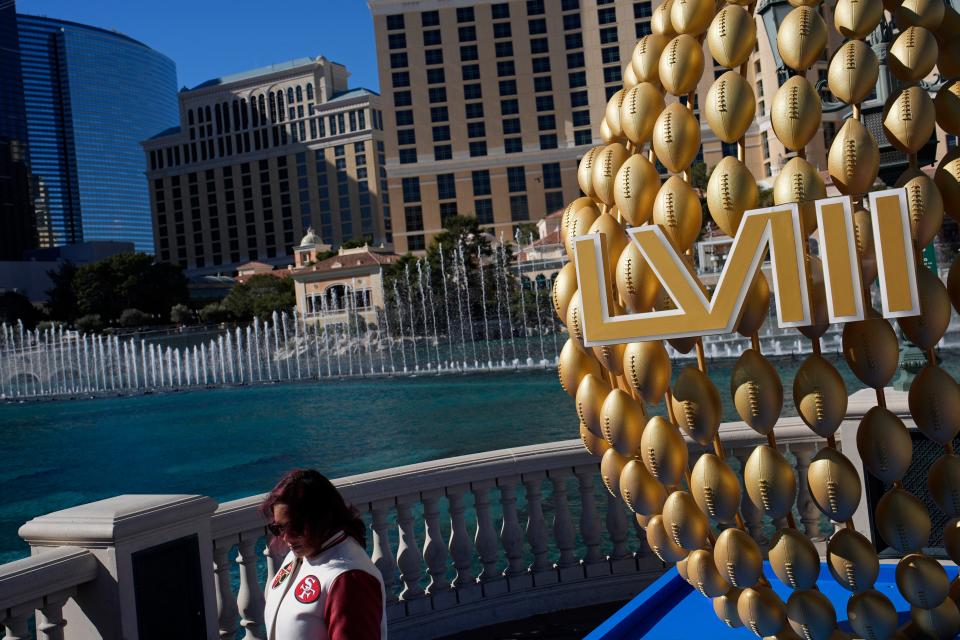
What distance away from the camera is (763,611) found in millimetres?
3326

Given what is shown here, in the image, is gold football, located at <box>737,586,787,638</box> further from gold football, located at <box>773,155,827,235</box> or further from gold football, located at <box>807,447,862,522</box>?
gold football, located at <box>773,155,827,235</box>

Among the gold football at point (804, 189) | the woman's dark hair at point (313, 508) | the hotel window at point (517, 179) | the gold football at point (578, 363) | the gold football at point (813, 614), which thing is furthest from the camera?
the hotel window at point (517, 179)

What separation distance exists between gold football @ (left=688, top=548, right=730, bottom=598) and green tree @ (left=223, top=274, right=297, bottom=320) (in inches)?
2783

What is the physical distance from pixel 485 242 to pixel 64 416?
3400 centimetres

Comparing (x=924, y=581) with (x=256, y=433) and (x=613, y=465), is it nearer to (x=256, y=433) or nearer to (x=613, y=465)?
(x=613, y=465)

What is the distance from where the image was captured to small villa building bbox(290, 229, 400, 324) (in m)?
63.9

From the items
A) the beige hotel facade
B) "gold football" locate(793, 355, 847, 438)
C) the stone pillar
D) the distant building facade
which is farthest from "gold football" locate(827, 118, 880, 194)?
the distant building facade

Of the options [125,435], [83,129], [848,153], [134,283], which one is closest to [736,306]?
[848,153]

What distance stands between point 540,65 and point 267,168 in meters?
51.8

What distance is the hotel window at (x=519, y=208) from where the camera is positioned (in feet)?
247

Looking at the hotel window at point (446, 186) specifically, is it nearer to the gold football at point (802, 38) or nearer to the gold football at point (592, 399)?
the gold football at point (592, 399)

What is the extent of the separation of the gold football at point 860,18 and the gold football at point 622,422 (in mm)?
1475

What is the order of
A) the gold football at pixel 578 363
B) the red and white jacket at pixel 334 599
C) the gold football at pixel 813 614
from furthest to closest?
the gold football at pixel 578 363 → the gold football at pixel 813 614 → the red and white jacket at pixel 334 599

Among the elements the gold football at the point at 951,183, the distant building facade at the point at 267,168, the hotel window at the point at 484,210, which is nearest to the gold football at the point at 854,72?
the gold football at the point at 951,183
